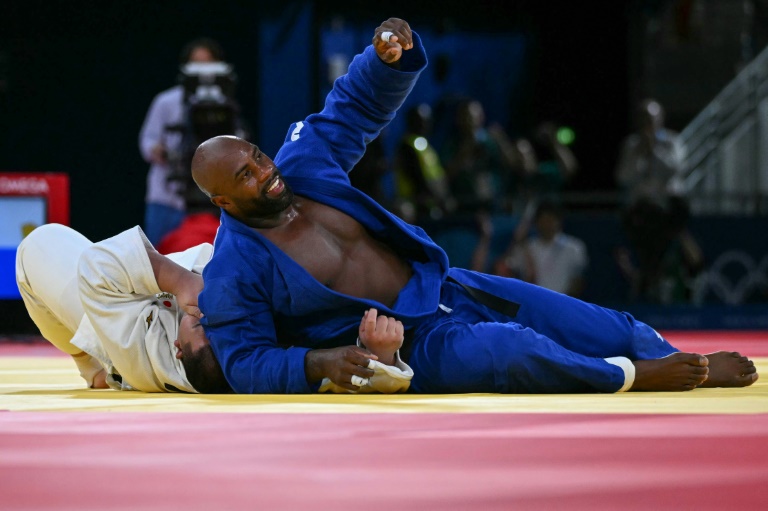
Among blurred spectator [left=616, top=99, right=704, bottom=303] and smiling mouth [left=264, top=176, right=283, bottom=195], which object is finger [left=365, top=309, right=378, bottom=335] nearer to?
smiling mouth [left=264, top=176, right=283, bottom=195]

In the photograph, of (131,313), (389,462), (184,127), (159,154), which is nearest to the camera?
(389,462)

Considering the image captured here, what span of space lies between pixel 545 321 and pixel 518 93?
899 cm

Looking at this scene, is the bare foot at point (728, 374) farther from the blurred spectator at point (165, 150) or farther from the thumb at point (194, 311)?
the blurred spectator at point (165, 150)

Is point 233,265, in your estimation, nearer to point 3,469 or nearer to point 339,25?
point 3,469

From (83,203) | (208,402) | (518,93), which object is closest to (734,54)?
(518,93)

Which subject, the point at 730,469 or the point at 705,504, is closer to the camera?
the point at 705,504

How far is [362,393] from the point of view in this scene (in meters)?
3.36

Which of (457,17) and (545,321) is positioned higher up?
(457,17)

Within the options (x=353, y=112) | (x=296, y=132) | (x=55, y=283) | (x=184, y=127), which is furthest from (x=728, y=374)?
(x=184, y=127)

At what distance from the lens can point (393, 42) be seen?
3498mm

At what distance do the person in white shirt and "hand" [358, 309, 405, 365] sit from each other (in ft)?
0.42

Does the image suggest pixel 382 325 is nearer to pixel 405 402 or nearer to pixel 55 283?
pixel 405 402

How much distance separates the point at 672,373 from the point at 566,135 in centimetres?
903

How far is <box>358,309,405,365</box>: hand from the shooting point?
10.3 ft
